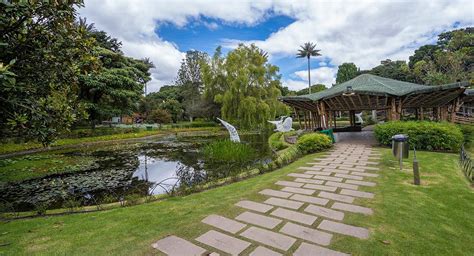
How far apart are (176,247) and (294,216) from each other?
60.0 inches

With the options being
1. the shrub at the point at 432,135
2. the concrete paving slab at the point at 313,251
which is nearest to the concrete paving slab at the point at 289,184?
the concrete paving slab at the point at 313,251

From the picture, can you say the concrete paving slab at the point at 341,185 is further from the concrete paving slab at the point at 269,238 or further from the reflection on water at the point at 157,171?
the reflection on water at the point at 157,171

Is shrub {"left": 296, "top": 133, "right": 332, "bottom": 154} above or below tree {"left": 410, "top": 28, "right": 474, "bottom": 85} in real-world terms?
below

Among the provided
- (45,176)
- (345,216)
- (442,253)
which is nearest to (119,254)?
(345,216)

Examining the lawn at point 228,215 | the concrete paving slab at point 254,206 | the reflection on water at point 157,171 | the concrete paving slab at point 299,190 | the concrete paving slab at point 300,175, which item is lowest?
the reflection on water at point 157,171

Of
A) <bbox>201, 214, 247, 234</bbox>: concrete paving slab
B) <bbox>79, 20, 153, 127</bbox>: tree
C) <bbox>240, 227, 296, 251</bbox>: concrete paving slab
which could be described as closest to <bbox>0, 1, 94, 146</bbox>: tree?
<bbox>201, 214, 247, 234</bbox>: concrete paving slab

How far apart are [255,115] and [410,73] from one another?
3187cm

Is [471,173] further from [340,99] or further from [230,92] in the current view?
[230,92]

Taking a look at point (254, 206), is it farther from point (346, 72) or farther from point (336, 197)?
point (346, 72)

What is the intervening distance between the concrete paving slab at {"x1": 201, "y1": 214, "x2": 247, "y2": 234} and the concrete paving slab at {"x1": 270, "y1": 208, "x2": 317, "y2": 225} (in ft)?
1.87

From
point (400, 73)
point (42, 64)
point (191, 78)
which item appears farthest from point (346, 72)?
point (42, 64)

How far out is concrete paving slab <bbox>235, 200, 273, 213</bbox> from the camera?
3304 millimetres

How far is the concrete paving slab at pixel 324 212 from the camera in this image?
297 centimetres

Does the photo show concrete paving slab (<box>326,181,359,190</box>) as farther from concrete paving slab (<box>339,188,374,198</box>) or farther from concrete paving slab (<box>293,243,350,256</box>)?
concrete paving slab (<box>293,243,350,256</box>)
